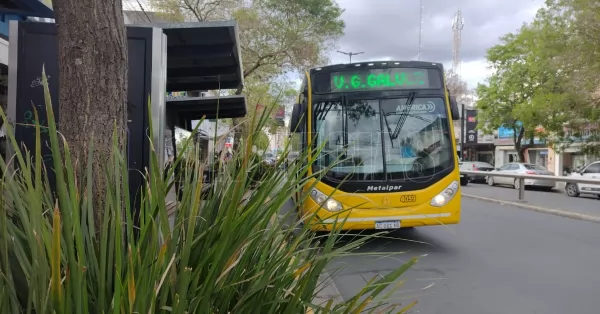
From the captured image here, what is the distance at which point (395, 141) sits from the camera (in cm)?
710

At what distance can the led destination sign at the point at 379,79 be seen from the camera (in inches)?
287

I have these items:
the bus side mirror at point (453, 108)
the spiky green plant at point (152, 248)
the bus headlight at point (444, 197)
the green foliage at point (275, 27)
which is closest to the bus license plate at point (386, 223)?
the bus headlight at point (444, 197)

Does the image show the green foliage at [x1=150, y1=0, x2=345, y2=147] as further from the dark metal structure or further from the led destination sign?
the dark metal structure

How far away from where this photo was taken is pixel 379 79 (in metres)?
7.32

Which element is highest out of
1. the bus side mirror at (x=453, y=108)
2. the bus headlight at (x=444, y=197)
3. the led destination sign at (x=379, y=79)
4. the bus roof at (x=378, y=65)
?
the bus roof at (x=378, y=65)

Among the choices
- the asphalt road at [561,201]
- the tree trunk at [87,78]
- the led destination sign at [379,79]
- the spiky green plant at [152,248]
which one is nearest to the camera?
the spiky green plant at [152,248]

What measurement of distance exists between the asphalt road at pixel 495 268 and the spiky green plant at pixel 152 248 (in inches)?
28.2

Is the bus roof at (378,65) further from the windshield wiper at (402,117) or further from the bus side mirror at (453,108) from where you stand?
the bus side mirror at (453,108)

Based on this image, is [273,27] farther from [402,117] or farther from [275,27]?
[402,117]

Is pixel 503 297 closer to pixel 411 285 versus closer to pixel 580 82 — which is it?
pixel 411 285

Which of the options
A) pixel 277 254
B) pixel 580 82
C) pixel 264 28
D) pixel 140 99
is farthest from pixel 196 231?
pixel 580 82

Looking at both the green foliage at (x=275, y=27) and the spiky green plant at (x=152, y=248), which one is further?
the green foliage at (x=275, y=27)

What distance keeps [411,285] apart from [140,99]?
3.64 metres

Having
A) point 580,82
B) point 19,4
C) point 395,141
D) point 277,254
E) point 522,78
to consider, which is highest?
point 522,78
